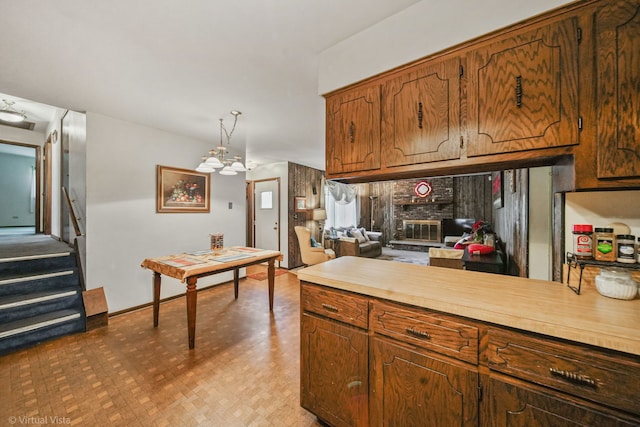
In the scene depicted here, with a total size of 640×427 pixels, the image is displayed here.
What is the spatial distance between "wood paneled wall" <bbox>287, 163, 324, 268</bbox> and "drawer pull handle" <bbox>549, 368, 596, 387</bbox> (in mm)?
5040

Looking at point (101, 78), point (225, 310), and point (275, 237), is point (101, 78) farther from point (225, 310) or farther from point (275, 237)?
point (275, 237)

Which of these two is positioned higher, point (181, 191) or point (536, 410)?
point (181, 191)

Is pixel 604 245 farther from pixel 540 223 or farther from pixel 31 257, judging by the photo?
pixel 31 257

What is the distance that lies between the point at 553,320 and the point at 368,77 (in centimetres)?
157

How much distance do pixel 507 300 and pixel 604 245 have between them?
0.53 m

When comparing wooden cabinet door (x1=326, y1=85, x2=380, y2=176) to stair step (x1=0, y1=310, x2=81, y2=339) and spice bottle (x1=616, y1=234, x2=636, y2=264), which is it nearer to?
spice bottle (x1=616, y1=234, x2=636, y2=264)

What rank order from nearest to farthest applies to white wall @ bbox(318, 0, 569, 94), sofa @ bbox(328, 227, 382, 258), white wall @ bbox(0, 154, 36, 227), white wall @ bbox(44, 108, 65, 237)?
1. white wall @ bbox(318, 0, 569, 94)
2. white wall @ bbox(44, 108, 65, 237)
3. sofa @ bbox(328, 227, 382, 258)
4. white wall @ bbox(0, 154, 36, 227)

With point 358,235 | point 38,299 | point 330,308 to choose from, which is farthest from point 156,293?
point 358,235

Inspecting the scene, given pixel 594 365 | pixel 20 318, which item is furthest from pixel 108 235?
pixel 594 365

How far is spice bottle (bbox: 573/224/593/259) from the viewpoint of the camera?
112 centimetres

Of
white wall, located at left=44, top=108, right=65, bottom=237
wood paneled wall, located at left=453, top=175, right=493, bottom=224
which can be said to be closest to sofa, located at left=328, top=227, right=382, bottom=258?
wood paneled wall, located at left=453, top=175, right=493, bottom=224

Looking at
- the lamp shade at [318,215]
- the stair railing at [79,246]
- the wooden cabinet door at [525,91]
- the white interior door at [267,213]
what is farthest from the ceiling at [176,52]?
the lamp shade at [318,215]

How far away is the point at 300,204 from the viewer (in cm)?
602

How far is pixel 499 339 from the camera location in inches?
36.4
